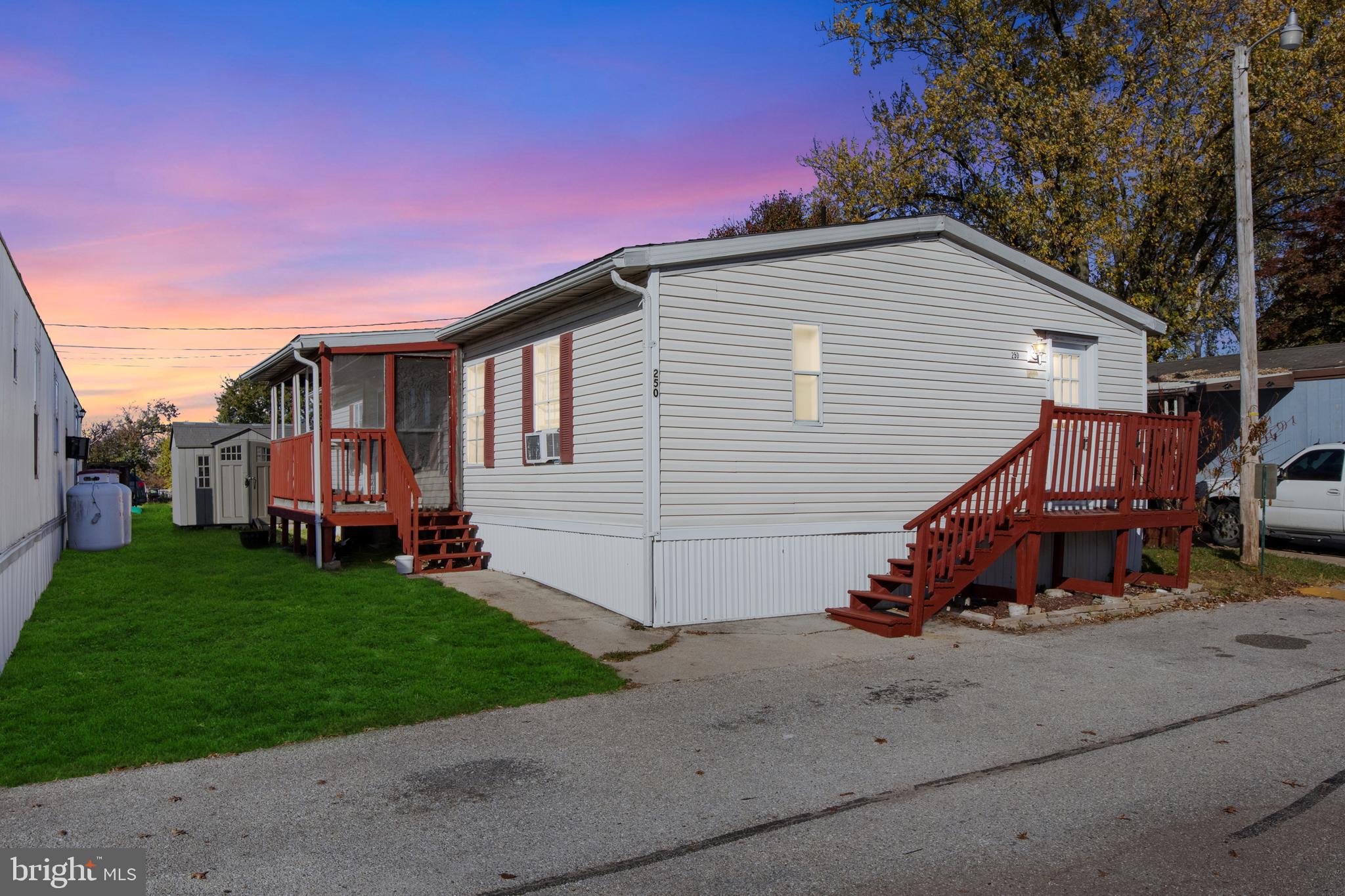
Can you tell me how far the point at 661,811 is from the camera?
4.85 m

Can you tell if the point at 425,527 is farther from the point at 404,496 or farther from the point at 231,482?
the point at 231,482

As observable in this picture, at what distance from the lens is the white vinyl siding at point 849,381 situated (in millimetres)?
10164

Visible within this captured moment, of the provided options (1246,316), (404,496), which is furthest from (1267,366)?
(404,496)

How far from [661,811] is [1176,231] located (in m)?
21.8

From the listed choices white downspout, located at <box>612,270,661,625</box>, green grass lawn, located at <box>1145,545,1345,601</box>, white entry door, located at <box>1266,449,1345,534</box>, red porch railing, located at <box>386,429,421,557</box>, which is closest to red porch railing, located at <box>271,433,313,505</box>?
red porch railing, located at <box>386,429,421,557</box>

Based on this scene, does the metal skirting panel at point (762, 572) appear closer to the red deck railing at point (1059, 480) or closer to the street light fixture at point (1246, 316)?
the red deck railing at point (1059, 480)

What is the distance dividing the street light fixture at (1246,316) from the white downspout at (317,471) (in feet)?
43.4

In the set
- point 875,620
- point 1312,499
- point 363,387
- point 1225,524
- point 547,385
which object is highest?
point 363,387

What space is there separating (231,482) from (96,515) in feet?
19.1

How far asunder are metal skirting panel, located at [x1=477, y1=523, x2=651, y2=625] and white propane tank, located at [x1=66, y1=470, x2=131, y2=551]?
25.7 ft

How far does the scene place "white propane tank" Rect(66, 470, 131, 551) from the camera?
17.2m

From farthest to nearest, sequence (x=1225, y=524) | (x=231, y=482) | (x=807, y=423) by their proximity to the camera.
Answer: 1. (x=231, y=482)
2. (x=1225, y=524)
3. (x=807, y=423)

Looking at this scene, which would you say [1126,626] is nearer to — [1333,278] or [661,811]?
[661,811]

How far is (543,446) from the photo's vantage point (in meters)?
12.3
